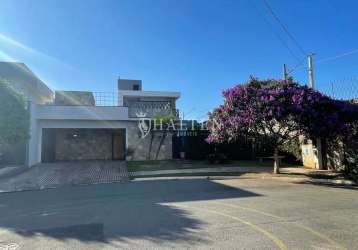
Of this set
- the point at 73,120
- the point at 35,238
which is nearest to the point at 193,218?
the point at 35,238

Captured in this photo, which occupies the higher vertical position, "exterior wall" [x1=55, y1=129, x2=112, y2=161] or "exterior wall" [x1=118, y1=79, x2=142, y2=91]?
"exterior wall" [x1=118, y1=79, x2=142, y2=91]

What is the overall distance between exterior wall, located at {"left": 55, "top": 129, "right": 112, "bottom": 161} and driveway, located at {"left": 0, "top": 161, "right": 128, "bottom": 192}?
12.1 ft

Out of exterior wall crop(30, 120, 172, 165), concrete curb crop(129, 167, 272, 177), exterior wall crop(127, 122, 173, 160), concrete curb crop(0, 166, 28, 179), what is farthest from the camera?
exterior wall crop(127, 122, 173, 160)

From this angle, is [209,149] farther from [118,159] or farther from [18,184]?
[18,184]

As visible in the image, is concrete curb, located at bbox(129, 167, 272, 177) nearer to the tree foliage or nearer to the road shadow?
the road shadow

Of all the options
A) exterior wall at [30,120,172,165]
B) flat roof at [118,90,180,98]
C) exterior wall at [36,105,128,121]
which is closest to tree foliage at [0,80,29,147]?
exterior wall at [36,105,128,121]

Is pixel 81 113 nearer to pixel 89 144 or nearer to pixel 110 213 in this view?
pixel 89 144

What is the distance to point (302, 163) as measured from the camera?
22016 mm

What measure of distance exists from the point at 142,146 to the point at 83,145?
5.24m

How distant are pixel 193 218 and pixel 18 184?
11335mm

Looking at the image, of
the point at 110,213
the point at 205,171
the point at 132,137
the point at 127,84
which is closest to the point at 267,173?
the point at 205,171

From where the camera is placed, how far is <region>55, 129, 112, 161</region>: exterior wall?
1037 inches

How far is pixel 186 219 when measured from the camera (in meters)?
7.86

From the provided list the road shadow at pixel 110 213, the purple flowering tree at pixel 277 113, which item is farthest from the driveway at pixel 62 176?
the purple flowering tree at pixel 277 113
